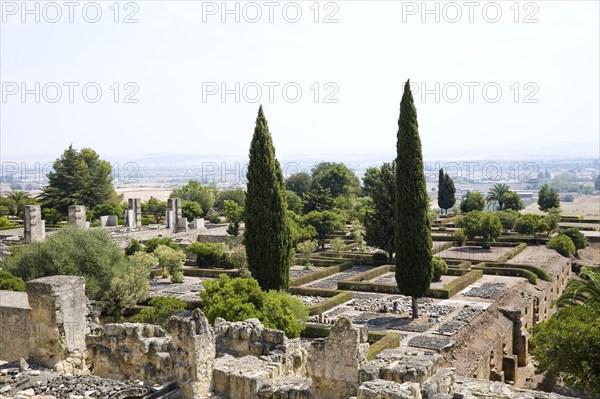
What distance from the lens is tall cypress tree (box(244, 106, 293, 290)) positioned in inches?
957

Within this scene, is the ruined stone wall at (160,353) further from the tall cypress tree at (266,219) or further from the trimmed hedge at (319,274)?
the trimmed hedge at (319,274)

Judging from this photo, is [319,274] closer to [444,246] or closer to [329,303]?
[329,303]

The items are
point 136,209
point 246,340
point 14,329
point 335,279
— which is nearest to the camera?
point 246,340

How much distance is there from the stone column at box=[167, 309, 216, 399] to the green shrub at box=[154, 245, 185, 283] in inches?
866

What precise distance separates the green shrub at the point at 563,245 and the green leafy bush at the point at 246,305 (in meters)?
28.8

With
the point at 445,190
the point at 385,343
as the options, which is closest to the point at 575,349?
the point at 385,343

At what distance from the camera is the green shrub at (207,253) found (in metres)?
37.6

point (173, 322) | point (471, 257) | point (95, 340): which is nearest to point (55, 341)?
point (95, 340)

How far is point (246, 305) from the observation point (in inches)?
752

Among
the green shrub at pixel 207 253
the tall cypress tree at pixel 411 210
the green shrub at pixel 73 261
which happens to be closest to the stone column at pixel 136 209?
the green shrub at pixel 207 253

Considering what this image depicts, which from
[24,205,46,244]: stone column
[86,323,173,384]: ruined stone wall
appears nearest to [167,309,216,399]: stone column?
[86,323,173,384]: ruined stone wall

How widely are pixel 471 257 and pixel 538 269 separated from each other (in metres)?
6.80

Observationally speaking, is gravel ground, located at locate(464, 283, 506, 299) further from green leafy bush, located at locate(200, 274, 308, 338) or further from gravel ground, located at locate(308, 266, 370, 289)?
green leafy bush, located at locate(200, 274, 308, 338)

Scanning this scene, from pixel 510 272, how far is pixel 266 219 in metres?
17.2
